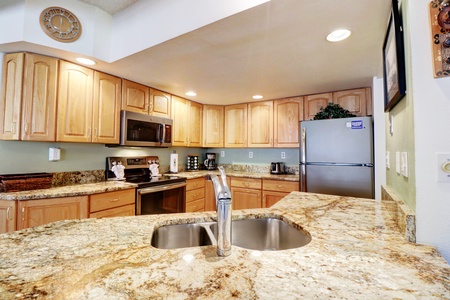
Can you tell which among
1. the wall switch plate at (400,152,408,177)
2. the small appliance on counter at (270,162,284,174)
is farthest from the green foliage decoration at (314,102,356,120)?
the wall switch plate at (400,152,408,177)

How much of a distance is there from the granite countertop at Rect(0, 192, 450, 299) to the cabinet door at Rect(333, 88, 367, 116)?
85.8 inches

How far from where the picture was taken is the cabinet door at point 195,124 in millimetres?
3525

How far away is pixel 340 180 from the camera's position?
2340 mm

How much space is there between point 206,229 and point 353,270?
62cm

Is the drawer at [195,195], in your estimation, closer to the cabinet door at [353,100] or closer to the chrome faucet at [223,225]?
the cabinet door at [353,100]

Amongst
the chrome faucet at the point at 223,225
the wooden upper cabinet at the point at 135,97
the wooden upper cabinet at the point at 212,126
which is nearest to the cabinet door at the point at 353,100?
the wooden upper cabinet at the point at 212,126

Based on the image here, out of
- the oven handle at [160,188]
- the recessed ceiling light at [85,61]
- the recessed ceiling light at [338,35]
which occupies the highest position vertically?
the recessed ceiling light at [85,61]

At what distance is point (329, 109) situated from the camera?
2.60 metres

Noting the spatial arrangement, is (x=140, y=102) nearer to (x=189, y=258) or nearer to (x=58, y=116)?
(x=58, y=116)

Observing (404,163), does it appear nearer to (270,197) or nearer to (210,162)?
(270,197)

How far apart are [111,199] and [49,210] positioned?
1.55ft

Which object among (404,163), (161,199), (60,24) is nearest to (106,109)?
(60,24)

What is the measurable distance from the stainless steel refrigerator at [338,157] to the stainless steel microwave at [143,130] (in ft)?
5.90

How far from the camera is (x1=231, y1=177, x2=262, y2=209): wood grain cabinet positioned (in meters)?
3.14
